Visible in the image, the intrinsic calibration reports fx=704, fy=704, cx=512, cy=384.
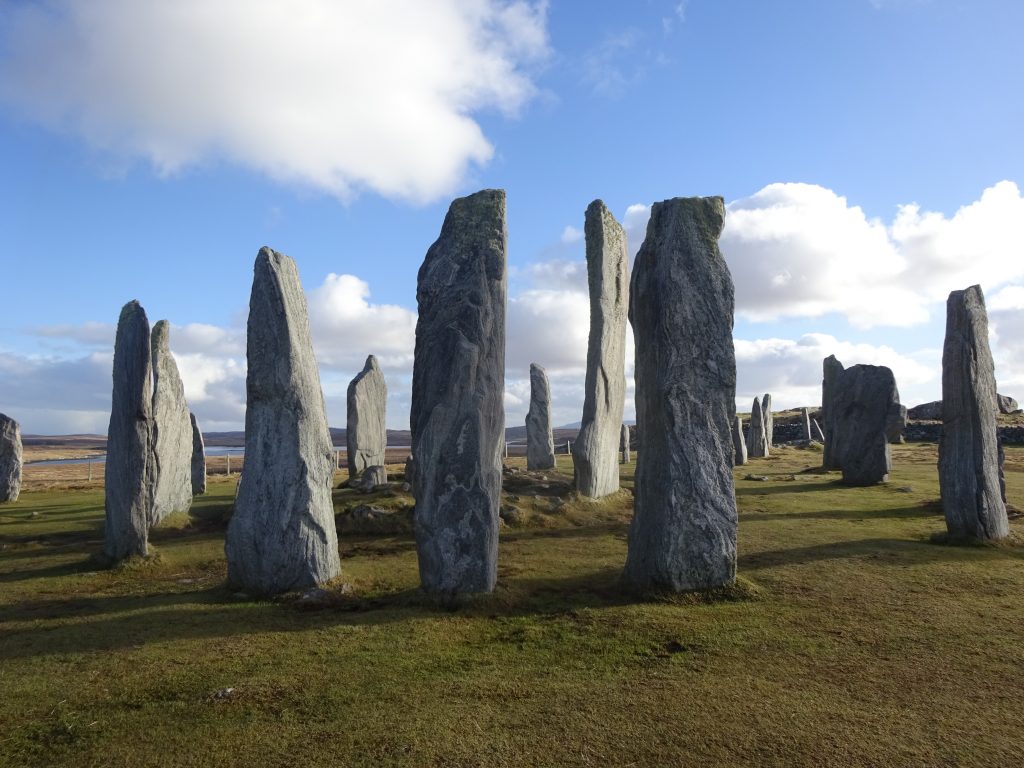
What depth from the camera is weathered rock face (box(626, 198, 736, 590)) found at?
22.9 feet

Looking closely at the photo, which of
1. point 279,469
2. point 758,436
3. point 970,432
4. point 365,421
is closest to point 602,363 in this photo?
point 970,432

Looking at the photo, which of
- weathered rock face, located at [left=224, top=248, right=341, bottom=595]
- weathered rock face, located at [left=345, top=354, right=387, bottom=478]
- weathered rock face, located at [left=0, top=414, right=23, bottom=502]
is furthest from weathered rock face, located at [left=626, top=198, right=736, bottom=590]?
weathered rock face, located at [left=0, top=414, right=23, bottom=502]

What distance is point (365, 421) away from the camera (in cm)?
1752

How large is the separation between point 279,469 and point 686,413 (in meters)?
4.35

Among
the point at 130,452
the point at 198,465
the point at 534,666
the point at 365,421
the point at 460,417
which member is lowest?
the point at 534,666

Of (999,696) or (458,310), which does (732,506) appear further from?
(458,310)

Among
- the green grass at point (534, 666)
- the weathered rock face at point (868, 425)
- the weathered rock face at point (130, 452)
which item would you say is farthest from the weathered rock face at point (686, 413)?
the weathered rock face at point (868, 425)

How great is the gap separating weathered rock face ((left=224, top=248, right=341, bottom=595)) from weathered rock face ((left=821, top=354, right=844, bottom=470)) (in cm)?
1343

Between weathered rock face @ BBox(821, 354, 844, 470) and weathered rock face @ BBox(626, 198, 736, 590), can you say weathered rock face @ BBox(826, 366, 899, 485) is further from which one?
weathered rock face @ BBox(626, 198, 736, 590)

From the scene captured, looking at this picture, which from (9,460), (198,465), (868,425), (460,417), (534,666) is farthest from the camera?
(9,460)

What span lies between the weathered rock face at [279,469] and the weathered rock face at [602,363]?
6.32 m

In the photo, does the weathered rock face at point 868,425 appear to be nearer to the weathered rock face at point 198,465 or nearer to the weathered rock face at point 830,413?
the weathered rock face at point 830,413

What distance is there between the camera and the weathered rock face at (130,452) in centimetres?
909

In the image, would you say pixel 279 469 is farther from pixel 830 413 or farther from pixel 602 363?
pixel 830 413
